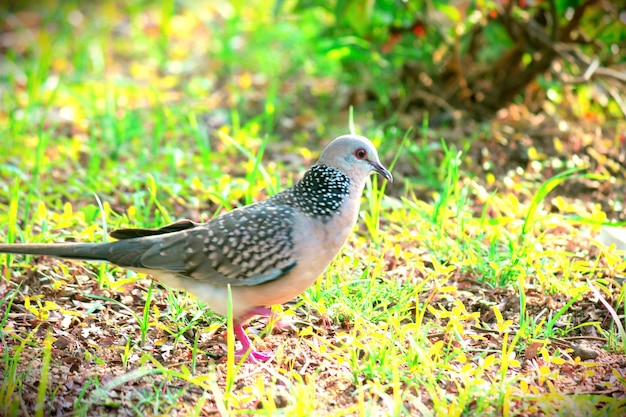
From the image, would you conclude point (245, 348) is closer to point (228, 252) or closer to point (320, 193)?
point (228, 252)

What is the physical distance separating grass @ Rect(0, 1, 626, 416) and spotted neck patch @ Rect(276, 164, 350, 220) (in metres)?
0.48

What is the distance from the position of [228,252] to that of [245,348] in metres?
0.46

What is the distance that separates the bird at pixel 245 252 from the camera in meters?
3.44

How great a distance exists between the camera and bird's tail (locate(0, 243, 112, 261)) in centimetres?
347

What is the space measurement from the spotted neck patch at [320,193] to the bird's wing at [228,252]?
0.10 m

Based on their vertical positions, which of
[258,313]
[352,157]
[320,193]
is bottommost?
[258,313]

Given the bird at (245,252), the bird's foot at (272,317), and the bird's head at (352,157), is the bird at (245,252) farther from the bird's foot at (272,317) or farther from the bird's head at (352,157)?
the bird's head at (352,157)

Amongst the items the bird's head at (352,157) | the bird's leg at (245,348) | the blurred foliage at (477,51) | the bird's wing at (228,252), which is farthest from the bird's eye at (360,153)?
the blurred foliage at (477,51)

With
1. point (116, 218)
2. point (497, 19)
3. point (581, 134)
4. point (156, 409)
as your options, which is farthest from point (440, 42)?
point (156, 409)

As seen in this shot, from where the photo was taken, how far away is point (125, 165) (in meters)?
5.41

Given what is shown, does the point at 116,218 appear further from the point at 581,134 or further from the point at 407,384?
the point at 581,134

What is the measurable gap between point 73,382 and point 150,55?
536cm

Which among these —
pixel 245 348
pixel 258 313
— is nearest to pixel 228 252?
pixel 258 313

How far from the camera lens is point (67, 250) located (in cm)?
350
